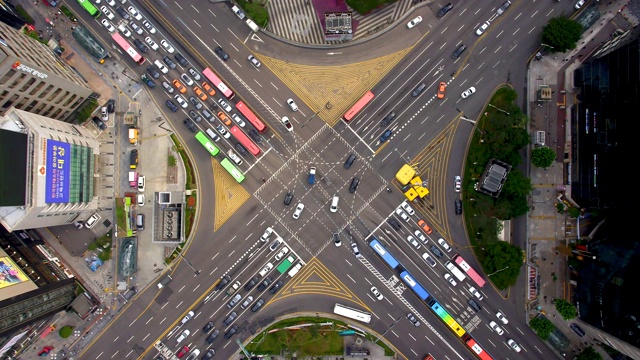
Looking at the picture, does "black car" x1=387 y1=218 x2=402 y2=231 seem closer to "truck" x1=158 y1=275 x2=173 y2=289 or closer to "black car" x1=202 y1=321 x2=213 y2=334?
"black car" x1=202 y1=321 x2=213 y2=334

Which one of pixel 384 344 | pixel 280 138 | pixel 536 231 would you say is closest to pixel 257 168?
pixel 280 138

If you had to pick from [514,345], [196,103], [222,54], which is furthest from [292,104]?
[514,345]

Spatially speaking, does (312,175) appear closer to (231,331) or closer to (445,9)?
(231,331)

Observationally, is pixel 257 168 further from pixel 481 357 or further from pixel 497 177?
pixel 481 357

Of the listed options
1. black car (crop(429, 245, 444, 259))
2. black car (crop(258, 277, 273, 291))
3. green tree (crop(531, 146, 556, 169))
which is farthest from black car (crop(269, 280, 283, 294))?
green tree (crop(531, 146, 556, 169))

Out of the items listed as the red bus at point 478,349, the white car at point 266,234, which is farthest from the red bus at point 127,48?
the red bus at point 478,349

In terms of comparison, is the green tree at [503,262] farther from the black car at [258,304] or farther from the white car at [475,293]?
the black car at [258,304]
